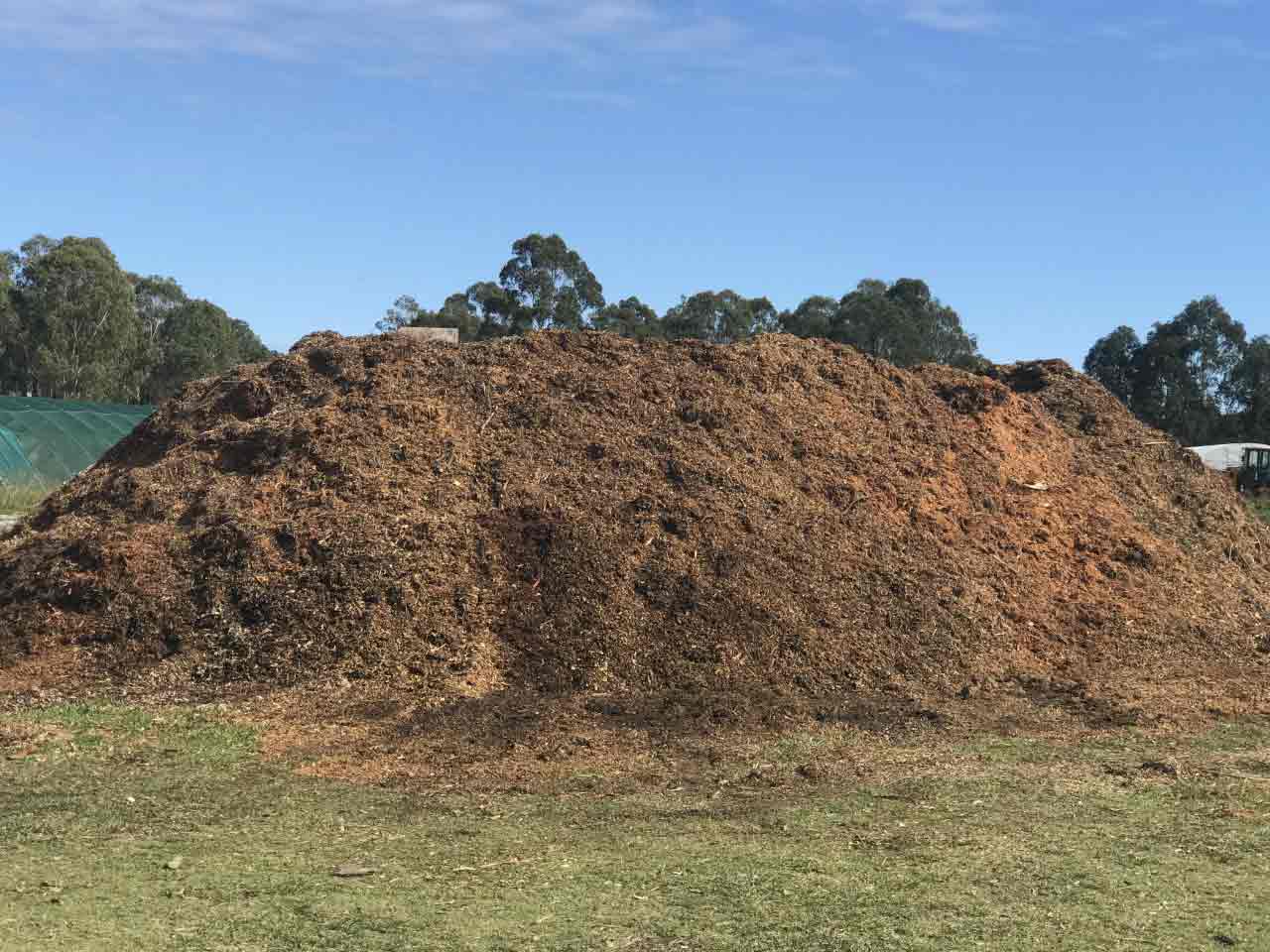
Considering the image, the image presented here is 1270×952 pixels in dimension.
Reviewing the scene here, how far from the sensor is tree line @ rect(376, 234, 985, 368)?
44156mm

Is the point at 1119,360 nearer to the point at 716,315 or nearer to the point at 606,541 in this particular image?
the point at 716,315

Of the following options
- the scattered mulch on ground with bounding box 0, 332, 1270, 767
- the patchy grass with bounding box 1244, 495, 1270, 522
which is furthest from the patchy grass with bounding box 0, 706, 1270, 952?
the patchy grass with bounding box 1244, 495, 1270, 522

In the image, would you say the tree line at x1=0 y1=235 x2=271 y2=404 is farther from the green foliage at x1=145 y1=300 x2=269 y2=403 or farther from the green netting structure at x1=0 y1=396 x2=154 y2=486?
the green netting structure at x1=0 y1=396 x2=154 y2=486

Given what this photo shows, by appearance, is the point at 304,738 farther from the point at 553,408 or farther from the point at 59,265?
the point at 59,265

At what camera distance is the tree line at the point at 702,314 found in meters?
44.2

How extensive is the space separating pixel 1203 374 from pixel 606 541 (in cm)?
5267

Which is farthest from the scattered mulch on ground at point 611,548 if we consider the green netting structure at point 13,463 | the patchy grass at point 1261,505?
the patchy grass at point 1261,505

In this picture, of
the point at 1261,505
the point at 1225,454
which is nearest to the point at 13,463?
the point at 1261,505

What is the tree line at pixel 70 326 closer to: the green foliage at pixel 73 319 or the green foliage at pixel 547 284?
the green foliage at pixel 73 319

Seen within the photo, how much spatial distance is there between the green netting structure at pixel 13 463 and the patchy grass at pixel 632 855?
1937 centimetres

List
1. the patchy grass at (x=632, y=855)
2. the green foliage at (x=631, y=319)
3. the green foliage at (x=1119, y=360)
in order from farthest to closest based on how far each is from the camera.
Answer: the green foliage at (x=1119, y=360) → the green foliage at (x=631, y=319) → the patchy grass at (x=632, y=855)

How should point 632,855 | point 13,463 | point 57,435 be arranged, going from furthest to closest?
point 57,435 < point 13,463 < point 632,855

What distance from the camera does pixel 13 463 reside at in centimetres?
2592

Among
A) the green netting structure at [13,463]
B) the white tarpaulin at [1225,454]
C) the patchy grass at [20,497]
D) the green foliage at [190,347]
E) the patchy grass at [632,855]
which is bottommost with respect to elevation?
the patchy grass at [632,855]
